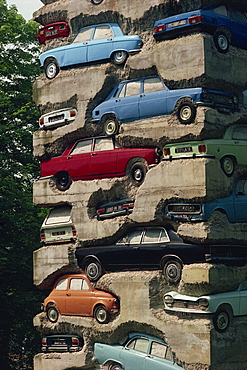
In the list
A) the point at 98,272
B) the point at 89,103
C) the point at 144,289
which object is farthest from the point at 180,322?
the point at 89,103

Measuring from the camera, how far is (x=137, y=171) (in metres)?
16.4

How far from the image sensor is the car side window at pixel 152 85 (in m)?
16.2

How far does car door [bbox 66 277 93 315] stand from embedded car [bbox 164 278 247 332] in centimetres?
202

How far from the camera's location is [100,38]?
1723cm

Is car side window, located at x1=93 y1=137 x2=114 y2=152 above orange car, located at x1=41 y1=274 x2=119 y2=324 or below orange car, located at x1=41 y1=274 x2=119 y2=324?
above

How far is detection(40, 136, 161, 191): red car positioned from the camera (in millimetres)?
16328

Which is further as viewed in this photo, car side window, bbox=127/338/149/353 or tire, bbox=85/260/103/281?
tire, bbox=85/260/103/281

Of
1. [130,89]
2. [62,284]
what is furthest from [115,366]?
[130,89]

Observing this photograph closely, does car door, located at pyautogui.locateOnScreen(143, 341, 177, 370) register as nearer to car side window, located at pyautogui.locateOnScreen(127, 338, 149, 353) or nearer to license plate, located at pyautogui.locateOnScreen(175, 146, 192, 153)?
car side window, located at pyautogui.locateOnScreen(127, 338, 149, 353)

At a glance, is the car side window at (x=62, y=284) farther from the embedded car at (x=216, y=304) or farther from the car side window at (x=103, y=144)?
the car side window at (x=103, y=144)

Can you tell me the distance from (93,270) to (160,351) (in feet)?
7.75

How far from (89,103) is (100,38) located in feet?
4.85

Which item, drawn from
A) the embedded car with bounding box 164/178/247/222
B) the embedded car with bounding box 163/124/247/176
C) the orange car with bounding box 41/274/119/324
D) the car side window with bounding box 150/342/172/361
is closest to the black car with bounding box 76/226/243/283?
the orange car with bounding box 41/274/119/324

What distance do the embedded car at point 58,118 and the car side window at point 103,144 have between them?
92 centimetres
